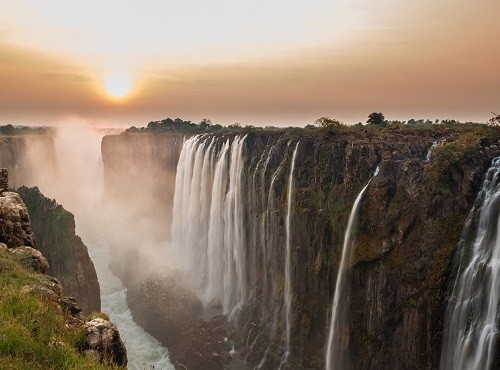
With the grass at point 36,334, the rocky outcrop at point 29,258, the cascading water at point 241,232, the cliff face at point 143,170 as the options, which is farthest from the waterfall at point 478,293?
the cliff face at point 143,170

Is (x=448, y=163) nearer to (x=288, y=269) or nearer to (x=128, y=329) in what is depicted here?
(x=288, y=269)

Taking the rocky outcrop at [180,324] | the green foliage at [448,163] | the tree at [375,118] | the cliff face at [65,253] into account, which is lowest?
the rocky outcrop at [180,324]

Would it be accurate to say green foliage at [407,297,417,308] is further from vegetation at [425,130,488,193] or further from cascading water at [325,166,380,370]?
vegetation at [425,130,488,193]

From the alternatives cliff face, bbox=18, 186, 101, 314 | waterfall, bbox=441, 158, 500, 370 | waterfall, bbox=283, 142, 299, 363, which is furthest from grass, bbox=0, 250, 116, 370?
cliff face, bbox=18, 186, 101, 314

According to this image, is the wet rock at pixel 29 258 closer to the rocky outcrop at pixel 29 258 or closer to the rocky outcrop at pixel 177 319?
the rocky outcrop at pixel 29 258

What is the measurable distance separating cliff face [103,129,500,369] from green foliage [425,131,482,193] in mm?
48

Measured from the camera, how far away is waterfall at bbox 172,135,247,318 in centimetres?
3506

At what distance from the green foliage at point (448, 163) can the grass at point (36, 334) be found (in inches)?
643

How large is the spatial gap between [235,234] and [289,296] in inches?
394

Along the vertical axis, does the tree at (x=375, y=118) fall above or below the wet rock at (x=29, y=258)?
above

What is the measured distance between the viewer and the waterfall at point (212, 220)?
35.1 meters

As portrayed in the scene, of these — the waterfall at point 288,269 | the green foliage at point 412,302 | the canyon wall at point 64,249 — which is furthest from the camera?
the canyon wall at point 64,249

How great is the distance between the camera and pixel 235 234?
35531 mm

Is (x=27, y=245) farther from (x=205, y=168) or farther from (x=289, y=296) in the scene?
(x=205, y=168)
